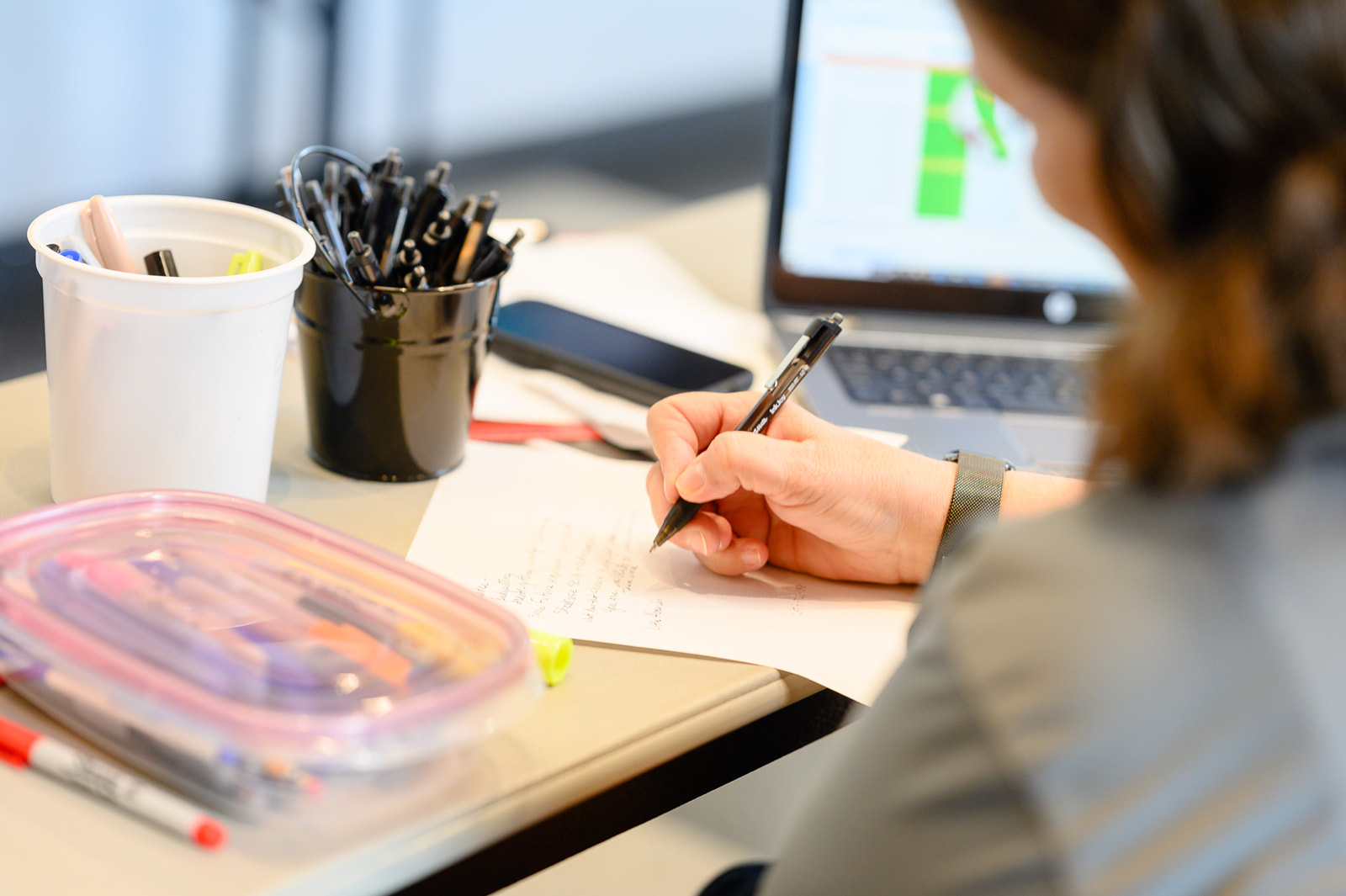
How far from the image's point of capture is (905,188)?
1.02 metres

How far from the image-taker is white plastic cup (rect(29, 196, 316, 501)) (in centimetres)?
57

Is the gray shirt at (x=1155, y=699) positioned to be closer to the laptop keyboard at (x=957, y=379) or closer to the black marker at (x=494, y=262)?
the black marker at (x=494, y=262)

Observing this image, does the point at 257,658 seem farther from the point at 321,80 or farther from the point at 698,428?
the point at 321,80

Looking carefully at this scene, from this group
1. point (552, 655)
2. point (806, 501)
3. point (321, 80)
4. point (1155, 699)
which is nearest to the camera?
point (1155, 699)

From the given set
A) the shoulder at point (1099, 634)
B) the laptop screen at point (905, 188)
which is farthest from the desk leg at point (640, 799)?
the laptop screen at point (905, 188)

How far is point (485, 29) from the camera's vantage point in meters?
1.50

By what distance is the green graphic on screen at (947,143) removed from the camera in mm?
1003

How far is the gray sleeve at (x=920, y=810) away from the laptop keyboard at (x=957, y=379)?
57 centimetres

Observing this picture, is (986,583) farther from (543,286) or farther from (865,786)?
(543,286)

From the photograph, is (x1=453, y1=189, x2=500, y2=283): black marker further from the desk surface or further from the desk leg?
the desk leg

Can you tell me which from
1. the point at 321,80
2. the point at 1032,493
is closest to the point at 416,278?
the point at 1032,493

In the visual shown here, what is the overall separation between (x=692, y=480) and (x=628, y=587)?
0.07 metres

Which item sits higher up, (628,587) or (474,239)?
(474,239)

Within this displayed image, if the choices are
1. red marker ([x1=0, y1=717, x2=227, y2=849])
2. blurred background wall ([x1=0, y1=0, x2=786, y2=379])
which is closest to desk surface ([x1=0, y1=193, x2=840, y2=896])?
red marker ([x1=0, y1=717, x2=227, y2=849])
